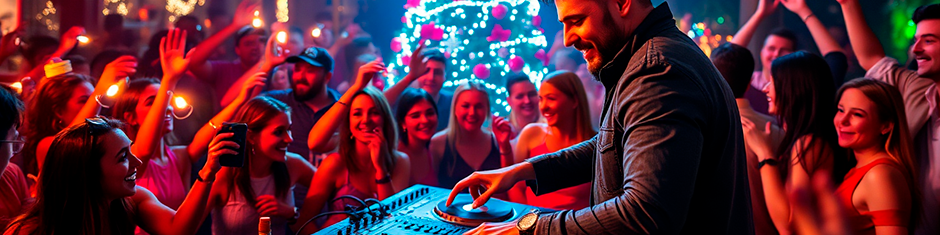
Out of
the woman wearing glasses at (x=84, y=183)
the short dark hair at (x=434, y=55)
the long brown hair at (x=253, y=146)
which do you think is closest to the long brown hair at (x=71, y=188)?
the woman wearing glasses at (x=84, y=183)

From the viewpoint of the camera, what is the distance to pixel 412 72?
4566 millimetres

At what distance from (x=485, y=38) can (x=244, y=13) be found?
6.90 feet

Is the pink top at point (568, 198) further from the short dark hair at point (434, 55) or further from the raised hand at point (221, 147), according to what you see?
the raised hand at point (221, 147)

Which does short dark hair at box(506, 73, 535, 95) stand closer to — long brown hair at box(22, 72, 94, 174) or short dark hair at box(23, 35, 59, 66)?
long brown hair at box(22, 72, 94, 174)

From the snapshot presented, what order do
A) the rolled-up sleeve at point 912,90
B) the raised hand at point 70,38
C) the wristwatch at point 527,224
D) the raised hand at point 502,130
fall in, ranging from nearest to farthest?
the wristwatch at point 527,224
the rolled-up sleeve at point 912,90
the raised hand at point 502,130
the raised hand at point 70,38

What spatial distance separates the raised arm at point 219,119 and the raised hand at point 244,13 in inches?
39.0

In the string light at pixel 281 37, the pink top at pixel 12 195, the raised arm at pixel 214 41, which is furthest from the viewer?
the raised arm at pixel 214 41

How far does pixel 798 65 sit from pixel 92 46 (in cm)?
548

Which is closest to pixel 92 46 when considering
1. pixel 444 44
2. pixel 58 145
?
pixel 444 44

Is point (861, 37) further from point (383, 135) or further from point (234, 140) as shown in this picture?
point (234, 140)

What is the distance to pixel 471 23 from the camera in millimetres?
5125

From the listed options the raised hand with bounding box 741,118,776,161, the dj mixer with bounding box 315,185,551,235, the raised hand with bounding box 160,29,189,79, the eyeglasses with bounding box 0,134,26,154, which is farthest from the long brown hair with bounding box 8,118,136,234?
the raised hand with bounding box 741,118,776,161

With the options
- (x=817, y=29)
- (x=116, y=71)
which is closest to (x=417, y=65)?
(x=116, y=71)

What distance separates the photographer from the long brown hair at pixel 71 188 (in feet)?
6.42
